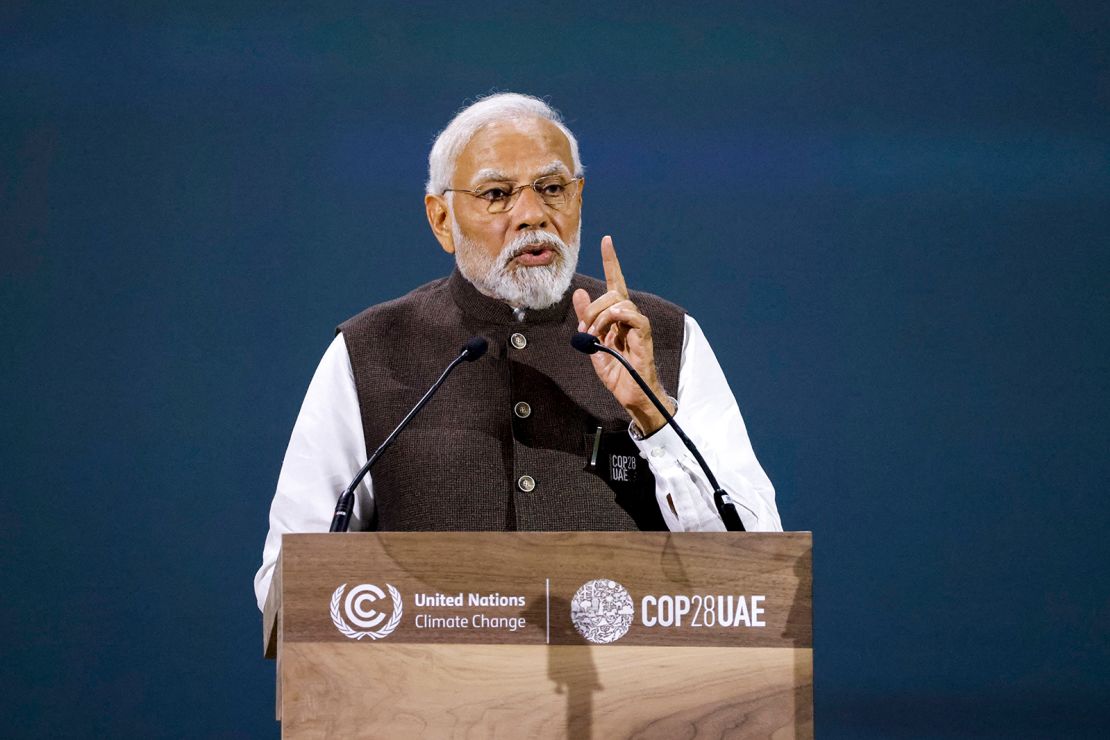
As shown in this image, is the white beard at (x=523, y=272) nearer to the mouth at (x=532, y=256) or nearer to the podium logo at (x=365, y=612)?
the mouth at (x=532, y=256)

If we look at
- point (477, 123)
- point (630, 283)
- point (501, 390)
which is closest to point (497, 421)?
point (501, 390)

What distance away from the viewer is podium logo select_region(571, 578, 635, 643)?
1429 millimetres

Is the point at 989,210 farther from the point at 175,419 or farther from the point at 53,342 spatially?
the point at 53,342

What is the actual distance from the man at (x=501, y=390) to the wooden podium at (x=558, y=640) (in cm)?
63

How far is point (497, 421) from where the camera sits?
7.43ft

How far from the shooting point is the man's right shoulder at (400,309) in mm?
2383

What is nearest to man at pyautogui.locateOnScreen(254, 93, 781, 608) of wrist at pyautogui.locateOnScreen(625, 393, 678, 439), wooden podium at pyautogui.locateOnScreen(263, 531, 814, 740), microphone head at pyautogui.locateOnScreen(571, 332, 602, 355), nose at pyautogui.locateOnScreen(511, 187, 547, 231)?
nose at pyautogui.locateOnScreen(511, 187, 547, 231)

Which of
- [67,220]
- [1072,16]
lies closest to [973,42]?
[1072,16]

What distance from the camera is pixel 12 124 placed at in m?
3.08

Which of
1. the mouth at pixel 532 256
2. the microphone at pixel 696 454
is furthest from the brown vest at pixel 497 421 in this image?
the microphone at pixel 696 454

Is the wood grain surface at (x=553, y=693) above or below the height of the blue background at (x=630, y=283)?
below

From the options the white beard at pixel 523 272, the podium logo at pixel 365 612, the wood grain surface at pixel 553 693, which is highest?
A: the white beard at pixel 523 272

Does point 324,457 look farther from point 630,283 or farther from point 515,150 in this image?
point 630,283

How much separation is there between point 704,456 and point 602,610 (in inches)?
24.2
